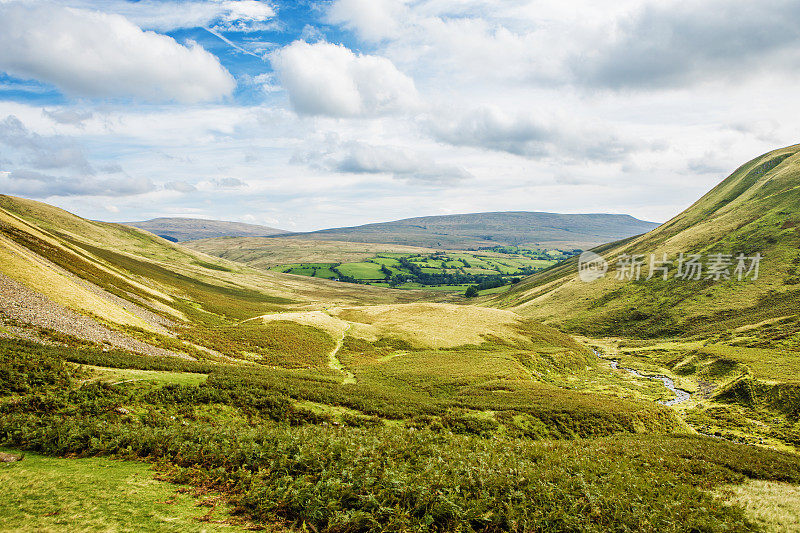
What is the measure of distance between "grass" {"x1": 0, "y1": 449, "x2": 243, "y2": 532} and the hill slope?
417 ft

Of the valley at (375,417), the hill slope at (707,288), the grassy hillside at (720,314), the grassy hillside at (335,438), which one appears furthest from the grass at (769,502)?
the hill slope at (707,288)

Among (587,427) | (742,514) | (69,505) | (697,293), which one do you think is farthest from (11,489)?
(697,293)

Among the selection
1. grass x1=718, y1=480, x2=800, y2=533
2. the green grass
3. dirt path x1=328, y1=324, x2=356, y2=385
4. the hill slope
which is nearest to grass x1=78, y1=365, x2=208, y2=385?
the green grass

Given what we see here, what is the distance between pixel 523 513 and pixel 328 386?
25217mm

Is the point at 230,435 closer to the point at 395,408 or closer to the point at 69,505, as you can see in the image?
the point at 69,505

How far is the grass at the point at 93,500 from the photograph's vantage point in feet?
34.0

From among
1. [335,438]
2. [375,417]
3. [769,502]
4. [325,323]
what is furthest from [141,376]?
[325,323]

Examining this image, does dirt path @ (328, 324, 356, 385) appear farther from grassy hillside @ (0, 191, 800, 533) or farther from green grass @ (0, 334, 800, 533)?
green grass @ (0, 334, 800, 533)

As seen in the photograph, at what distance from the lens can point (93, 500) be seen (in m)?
11.5

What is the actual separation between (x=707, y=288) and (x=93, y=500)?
171 metres

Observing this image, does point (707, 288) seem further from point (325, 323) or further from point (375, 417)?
point (375, 417)

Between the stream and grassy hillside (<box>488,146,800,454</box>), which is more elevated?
grassy hillside (<box>488,146,800,454</box>)

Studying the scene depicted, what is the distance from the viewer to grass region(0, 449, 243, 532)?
1036 cm

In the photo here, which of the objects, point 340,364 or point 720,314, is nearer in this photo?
point 340,364
